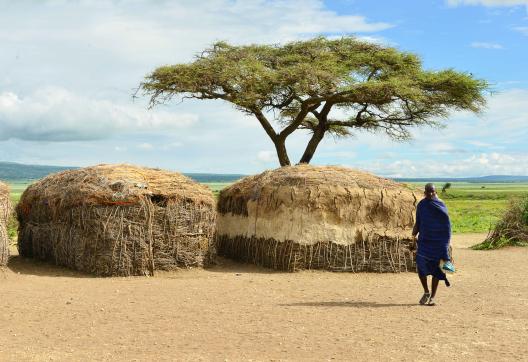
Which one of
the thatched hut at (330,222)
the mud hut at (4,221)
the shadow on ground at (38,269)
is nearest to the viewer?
the mud hut at (4,221)

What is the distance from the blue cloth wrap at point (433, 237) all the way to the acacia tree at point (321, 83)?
12799mm

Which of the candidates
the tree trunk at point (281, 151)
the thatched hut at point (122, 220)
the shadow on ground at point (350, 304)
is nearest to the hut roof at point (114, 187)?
the thatched hut at point (122, 220)

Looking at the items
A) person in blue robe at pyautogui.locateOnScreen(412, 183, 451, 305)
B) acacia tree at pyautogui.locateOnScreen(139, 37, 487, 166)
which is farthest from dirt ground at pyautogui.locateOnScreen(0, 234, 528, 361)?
acacia tree at pyautogui.locateOnScreen(139, 37, 487, 166)

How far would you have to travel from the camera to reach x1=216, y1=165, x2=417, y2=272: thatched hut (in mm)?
13781

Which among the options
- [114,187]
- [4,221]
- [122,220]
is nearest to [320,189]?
[122,220]

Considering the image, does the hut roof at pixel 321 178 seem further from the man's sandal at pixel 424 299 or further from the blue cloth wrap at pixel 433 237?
the man's sandal at pixel 424 299

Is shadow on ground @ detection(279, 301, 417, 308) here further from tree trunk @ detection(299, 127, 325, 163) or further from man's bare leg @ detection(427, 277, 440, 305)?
tree trunk @ detection(299, 127, 325, 163)

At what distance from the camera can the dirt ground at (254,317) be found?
24.9ft

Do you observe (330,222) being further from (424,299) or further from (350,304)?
(424,299)

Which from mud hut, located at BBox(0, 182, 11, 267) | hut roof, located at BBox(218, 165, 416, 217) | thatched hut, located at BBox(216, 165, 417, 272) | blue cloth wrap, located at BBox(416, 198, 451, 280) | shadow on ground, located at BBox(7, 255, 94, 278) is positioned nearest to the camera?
blue cloth wrap, located at BBox(416, 198, 451, 280)

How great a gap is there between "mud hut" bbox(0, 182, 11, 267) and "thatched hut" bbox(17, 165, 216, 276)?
0.92 metres

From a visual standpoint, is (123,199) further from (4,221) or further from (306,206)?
(306,206)

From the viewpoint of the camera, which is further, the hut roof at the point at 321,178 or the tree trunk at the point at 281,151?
the tree trunk at the point at 281,151

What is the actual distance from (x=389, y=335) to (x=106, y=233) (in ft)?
21.6
